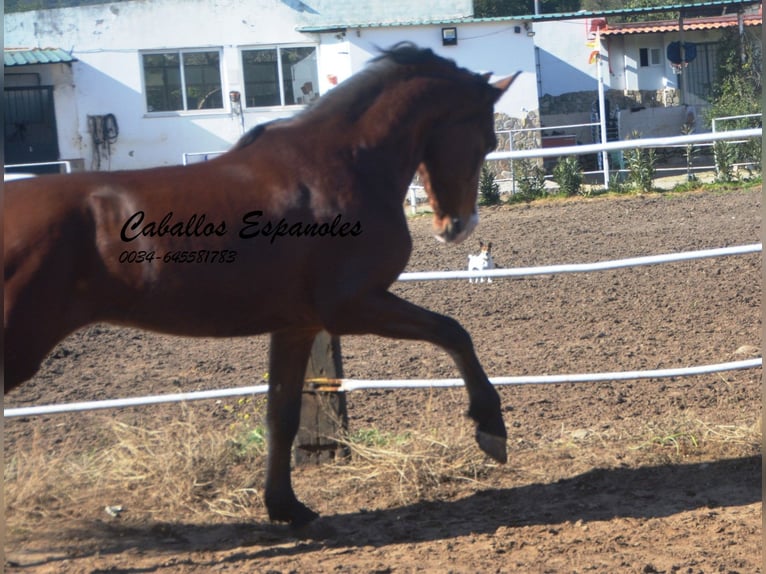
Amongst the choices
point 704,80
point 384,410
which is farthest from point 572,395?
point 704,80

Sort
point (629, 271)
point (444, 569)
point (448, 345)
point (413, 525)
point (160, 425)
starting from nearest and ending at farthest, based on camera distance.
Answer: point (444, 569) < point (448, 345) < point (413, 525) < point (160, 425) < point (629, 271)

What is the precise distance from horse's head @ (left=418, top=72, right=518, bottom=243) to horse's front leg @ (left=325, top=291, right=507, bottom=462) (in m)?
0.42

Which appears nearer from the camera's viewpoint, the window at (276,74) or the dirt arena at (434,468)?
the dirt arena at (434,468)

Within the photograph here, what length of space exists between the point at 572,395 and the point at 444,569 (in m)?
2.26

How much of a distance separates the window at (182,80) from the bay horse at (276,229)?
65.0 ft

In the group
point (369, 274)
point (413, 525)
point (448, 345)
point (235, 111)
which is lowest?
point (413, 525)

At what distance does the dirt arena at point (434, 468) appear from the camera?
3500 mm

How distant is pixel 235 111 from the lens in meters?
22.4

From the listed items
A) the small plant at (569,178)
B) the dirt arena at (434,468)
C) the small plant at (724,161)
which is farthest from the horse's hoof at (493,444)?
the small plant at (724,161)

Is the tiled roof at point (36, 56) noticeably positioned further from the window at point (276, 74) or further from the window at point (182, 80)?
the window at point (276, 74)

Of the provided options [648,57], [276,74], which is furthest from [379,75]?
[648,57]

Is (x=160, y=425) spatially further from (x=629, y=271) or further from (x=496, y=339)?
(x=629, y=271)

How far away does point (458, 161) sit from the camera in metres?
3.70

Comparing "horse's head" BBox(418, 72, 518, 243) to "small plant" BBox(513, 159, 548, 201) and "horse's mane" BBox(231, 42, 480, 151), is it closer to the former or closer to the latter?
"horse's mane" BBox(231, 42, 480, 151)
